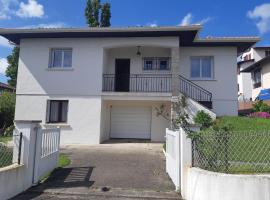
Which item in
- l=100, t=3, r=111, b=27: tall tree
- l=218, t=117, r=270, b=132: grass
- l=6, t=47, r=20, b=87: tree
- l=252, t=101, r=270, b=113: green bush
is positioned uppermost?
l=100, t=3, r=111, b=27: tall tree

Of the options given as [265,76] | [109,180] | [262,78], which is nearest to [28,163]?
[109,180]

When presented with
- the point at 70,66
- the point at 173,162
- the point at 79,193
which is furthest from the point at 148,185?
the point at 70,66

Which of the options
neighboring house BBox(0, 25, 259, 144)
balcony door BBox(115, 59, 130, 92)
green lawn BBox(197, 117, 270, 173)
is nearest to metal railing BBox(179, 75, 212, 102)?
neighboring house BBox(0, 25, 259, 144)

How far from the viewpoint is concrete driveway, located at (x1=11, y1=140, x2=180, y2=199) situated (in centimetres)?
596

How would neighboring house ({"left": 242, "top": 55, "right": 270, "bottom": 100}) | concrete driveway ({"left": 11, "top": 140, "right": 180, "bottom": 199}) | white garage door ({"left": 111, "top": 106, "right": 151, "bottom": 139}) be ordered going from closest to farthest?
concrete driveway ({"left": 11, "top": 140, "right": 180, "bottom": 199}) < white garage door ({"left": 111, "top": 106, "right": 151, "bottom": 139}) < neighboring house ({"left": 242, "top": 55, "right": 270, "bottom": 100})

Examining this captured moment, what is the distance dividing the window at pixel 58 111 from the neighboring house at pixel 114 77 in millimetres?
57

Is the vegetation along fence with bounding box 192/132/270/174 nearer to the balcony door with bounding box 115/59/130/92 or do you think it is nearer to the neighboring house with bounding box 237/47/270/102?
the balcony door with bounding box 115/59/130/92

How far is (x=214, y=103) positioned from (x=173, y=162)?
9.66 meters

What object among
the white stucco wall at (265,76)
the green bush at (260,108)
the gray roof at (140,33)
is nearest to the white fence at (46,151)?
the gray roof at (140,33)

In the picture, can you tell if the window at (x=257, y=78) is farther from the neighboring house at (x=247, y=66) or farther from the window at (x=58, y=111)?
the window at (x=58, y=111)

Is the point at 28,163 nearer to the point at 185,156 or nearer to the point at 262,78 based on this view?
the point at 185,156

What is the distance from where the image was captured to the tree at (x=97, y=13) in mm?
29891

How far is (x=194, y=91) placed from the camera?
1530cm

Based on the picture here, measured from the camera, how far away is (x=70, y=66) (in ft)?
49.9
